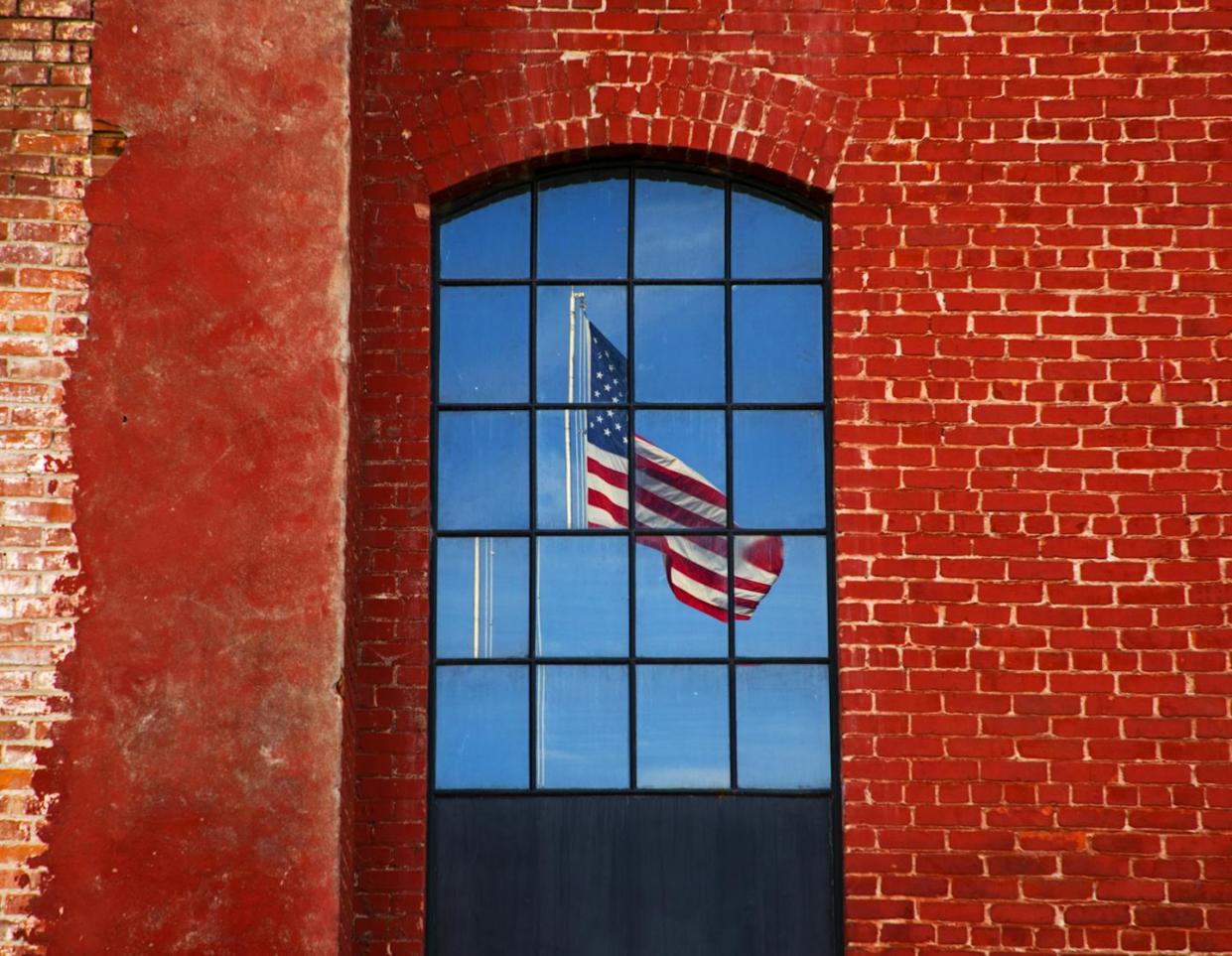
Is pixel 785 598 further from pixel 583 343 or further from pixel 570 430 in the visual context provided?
pixel 583 343

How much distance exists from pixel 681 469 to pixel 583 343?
0.65 meters

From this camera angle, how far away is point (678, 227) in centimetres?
701

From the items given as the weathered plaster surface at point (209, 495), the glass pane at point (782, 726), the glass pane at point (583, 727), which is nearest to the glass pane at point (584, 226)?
the weathered plaster surface at point (209, 495)

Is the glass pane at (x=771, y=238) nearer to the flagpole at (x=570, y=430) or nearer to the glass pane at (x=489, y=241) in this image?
the flagpole at (x=570, y=430)

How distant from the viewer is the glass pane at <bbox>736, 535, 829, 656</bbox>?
6660 mm

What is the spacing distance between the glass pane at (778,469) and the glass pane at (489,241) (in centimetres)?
111

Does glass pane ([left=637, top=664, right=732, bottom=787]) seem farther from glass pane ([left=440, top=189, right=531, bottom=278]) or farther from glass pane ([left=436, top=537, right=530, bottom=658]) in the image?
glass pane ([left=440, top=189, right=531, bottom=278])

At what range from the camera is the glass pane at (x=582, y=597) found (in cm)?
666

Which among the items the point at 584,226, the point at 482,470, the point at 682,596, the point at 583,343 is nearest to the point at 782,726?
the point at 682,596

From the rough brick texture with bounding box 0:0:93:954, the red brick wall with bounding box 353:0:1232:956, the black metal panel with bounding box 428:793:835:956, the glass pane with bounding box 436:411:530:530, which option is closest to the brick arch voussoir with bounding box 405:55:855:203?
the red brick wall with bounding box 353:0:1232:956

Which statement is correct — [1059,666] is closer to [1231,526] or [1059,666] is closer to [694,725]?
[1231,526]

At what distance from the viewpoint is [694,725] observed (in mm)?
6598

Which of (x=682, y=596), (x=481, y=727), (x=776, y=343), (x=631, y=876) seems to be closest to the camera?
(x=631, y=876)

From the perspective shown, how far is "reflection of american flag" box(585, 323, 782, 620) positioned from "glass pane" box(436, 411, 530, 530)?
277 millimetres
